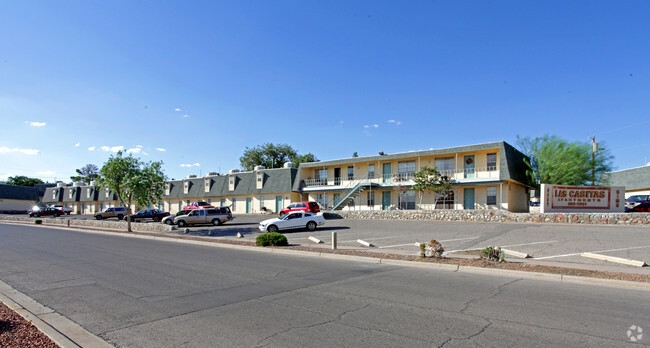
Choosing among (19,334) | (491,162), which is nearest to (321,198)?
(491,162)

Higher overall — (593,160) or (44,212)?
(593,160)

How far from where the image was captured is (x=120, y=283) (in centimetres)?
888

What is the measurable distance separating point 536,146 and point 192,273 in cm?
3710

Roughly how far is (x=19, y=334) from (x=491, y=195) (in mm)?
32498

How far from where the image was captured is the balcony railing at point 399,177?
104 feet

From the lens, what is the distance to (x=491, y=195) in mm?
31797

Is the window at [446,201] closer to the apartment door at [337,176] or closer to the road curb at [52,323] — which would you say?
the apartment door at [337,176]

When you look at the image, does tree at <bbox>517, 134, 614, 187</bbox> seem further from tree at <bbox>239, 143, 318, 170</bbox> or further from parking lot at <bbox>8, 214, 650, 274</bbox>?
tree at <bbox>239, 143, 318, 170</bbox>

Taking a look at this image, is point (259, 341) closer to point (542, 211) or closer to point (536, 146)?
point (542, 211)

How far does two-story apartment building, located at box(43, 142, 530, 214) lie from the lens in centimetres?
3159

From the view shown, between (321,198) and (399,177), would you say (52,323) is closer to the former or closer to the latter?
(399,177)

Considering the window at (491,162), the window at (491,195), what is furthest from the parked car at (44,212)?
the window at (491,162)

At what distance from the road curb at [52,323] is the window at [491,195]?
31.5 meters

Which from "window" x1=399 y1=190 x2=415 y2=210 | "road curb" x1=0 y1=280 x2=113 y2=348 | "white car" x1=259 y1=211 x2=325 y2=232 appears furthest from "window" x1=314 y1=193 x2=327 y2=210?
"road curb" x1=0 y1=280 x2=113 y2=348
